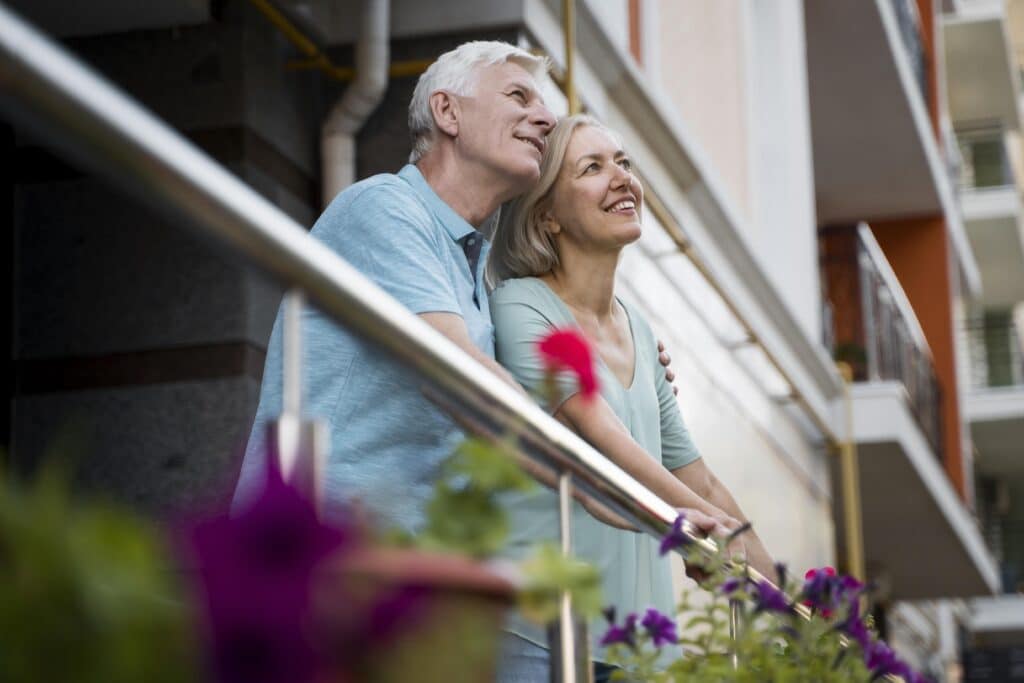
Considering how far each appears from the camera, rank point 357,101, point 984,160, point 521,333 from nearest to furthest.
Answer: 1. point 521,333
2. point 357,101
3. point 984,160

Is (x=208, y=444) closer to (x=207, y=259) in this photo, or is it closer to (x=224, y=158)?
(x=207, y=259)

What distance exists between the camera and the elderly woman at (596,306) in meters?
3.39

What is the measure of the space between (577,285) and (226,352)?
1896mm

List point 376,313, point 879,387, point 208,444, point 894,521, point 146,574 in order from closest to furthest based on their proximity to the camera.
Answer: point 146,574 → point 376,313 → point 208,444 → point 879,387 → point 894,521

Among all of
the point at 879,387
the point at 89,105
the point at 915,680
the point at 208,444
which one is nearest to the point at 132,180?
the point at 89,105

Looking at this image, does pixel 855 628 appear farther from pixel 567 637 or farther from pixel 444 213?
pixel 444 213

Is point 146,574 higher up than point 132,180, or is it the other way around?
point 132,180

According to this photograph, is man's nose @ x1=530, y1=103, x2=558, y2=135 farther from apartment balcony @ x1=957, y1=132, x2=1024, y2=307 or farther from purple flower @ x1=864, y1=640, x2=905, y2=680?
apartment balcony @ x1=957, y1=132, x2=1024, y2=307

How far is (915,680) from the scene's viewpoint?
3.05 metres

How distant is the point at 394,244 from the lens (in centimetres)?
305

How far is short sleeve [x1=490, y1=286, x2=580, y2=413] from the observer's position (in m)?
3.37

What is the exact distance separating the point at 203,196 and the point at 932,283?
1737 cm

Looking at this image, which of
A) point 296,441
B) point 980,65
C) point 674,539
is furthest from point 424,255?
point 980,65

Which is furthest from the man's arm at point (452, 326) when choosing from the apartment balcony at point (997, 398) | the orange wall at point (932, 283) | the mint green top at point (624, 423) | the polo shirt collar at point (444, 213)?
the apartment balcony at point (997, 398)
